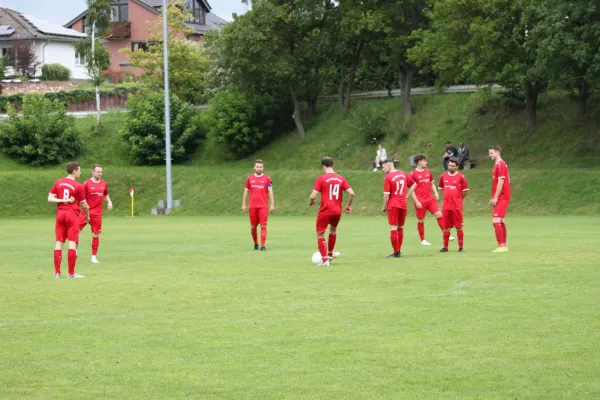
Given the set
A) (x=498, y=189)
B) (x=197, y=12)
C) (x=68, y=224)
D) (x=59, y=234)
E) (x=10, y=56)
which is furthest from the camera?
(x=197, y=12)

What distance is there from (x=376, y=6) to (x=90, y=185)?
38.5m

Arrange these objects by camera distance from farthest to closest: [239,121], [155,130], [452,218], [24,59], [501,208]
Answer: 1. [24,59]
2. [239,121]
3. [155,130]
4. [452,218]
5. [501,208]

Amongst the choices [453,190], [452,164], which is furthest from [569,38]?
[453,190]

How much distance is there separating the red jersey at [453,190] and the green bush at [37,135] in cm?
4447

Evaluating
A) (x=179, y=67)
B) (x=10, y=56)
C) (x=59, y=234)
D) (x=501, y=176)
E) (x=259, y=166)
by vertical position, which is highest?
(x=10, y=56)

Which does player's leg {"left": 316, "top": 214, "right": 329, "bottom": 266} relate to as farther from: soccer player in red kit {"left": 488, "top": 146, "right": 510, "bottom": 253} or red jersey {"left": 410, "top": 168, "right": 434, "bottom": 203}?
red jersey {"left": 410, "top": 168, "right": 434, "bottom": 203}

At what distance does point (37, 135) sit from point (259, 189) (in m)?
40.9

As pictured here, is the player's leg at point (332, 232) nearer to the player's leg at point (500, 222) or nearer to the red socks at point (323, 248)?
the red socks at point (323, 248)

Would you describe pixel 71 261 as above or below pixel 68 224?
below

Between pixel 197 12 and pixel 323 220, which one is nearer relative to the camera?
pixel 323 220

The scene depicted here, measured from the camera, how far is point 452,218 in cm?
2144

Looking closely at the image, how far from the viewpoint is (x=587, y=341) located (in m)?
9.92

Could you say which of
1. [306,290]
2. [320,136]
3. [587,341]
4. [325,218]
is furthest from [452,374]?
[320,136]

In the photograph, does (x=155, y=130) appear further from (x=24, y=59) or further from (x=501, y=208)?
(x=501, y=208)
